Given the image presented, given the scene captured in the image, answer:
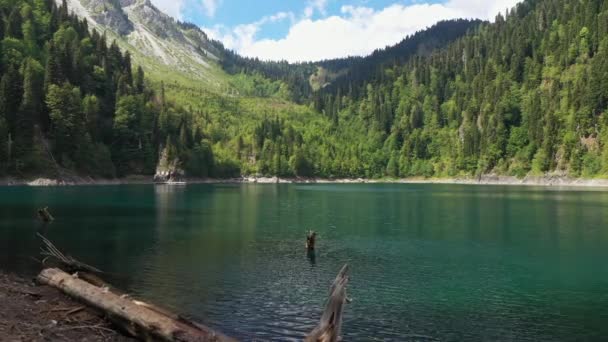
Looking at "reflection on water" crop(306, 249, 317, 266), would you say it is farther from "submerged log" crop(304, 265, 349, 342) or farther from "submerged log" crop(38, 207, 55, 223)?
"submerged log" crop(38, 207, 55, 223)

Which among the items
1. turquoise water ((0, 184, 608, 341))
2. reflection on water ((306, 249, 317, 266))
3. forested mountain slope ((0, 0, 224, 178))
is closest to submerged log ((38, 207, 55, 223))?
turquoise water ((0, 184, 608, 341))

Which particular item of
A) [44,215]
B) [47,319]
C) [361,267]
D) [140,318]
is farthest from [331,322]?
[44,215]

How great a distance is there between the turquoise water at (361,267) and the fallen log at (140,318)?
17.0ft

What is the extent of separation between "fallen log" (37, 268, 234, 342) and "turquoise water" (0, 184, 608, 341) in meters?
5.18

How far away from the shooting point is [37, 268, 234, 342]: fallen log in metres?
18.2

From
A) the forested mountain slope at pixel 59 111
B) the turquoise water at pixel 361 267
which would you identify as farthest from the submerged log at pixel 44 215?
the forested mountain slope at pixel 59 111

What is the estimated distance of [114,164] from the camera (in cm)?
18238

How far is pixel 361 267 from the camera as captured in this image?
41656mm

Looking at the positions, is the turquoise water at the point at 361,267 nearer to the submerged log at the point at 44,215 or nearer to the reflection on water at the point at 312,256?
the reflection on water at the point at 312,256

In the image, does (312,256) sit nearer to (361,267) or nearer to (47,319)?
(361,267)

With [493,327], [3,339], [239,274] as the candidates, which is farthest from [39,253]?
[493,327]

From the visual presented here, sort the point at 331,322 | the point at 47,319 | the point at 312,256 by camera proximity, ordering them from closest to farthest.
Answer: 1. the point at 331,322
2. the point at 47,319
3. the point at 312,256

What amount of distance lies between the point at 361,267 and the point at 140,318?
81.6 feet

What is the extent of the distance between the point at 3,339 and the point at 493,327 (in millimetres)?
22144
